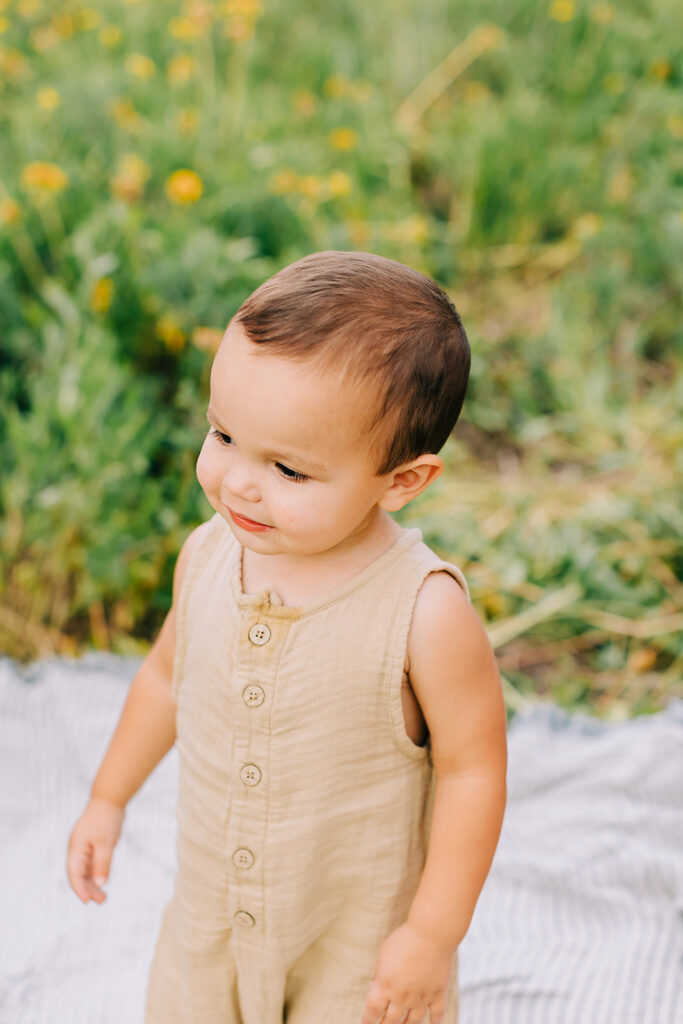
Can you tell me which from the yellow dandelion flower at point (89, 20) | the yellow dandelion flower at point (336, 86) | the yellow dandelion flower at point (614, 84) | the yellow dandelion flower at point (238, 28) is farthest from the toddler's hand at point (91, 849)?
the yellow dandelion flower at point (614, 84)

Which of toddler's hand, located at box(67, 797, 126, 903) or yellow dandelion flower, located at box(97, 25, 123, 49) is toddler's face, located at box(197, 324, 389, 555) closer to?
toddler's hand, located at box(67, 797, 126, 903)

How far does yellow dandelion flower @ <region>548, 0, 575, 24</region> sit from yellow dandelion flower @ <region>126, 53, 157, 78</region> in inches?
69.8

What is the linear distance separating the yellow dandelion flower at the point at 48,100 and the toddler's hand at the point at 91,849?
100 inches

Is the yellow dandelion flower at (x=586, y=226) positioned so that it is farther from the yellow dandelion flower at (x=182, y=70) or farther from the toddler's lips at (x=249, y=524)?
the toddler's lips at (x=249, y=524)

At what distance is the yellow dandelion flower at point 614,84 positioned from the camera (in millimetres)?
4023

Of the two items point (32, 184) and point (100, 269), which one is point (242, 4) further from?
point (100, 269)

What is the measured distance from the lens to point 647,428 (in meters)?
2.94

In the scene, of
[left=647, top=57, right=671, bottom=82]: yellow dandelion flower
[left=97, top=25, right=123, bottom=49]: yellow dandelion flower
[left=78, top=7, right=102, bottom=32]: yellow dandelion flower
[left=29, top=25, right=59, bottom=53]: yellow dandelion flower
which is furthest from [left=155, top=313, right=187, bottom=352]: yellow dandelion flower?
[left=647, top=57, right=671, bottom=82]: yellow dandelion flower

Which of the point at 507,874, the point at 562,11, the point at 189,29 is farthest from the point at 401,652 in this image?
the point at 562,11

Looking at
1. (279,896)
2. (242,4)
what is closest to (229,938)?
(279,896)

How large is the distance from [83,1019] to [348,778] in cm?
83

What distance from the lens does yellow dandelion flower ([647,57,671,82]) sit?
13.6ft

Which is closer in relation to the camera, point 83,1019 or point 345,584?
point 345,584

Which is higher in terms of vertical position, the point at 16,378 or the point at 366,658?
the point at 366,658
